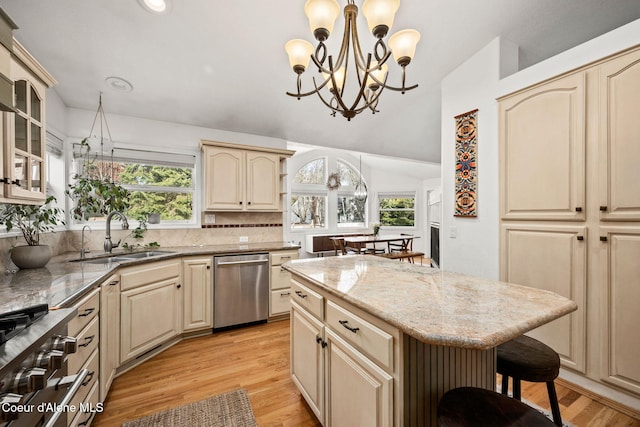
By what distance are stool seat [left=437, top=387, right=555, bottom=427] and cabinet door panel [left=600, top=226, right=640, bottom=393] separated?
147 centimetres

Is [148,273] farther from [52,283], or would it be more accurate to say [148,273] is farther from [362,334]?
[362,334]

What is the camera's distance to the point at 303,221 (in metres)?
7.74

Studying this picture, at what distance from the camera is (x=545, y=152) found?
2.12m

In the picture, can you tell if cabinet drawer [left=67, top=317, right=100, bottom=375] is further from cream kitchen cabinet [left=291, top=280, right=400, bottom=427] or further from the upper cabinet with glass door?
cream kitchen cabinet [left=291, top=280, right=400, bottom=427]

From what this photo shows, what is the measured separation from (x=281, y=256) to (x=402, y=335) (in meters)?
2.37

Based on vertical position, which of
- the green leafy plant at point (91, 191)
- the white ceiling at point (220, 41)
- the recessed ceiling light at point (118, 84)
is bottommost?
the green leafy plant at point (91, 191)

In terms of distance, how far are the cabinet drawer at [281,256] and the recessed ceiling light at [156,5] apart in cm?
236

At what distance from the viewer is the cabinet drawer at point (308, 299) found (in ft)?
4.85

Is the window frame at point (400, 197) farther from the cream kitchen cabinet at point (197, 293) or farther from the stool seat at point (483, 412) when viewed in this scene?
the stool seat at point (483, 412)

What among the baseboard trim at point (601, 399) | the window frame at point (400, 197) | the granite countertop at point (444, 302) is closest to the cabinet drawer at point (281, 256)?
the granite countertop at point (444, 302)

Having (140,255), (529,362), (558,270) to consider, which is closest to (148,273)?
(140,255)

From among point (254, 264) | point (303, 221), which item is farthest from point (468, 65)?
point (303, 221)

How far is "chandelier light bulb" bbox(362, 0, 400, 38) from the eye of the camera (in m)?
1.38

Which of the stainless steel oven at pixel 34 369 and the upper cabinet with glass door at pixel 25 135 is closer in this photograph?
the stainless steel oven at pixel 34 369
